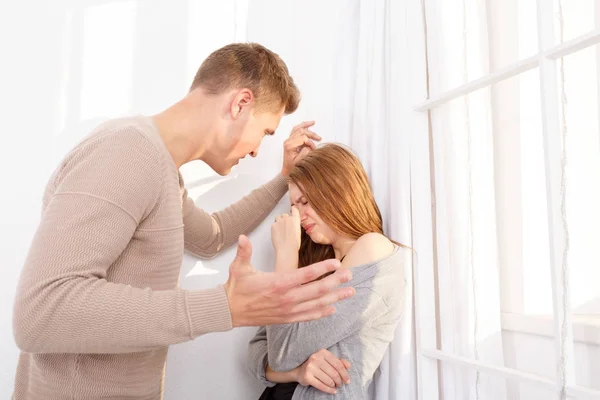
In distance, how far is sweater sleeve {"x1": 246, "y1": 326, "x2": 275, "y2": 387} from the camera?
1.50 m

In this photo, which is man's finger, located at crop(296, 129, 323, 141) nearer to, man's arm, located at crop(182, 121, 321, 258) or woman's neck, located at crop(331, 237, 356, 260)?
man's arm, located at crop(182, 121, 321, 258)

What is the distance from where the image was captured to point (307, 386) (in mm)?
1363

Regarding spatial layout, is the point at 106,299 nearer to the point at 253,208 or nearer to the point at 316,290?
the point at 316,290

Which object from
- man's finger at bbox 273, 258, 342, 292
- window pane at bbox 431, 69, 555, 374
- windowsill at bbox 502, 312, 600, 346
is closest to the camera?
man's finger at bbox 273, 258, 342, 292

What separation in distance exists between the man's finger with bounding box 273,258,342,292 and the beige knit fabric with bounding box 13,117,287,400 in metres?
0.12

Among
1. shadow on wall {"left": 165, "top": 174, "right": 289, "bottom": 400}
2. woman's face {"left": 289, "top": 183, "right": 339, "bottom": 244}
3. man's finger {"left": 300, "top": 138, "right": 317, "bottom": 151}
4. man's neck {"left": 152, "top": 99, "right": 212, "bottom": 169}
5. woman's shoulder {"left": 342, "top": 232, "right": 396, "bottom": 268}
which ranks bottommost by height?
shadow on wall {"left": 165, "top": 174, "right": 289, "bottom": 400}

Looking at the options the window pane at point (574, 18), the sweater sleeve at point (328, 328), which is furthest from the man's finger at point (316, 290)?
the window pane at point (574, 18)

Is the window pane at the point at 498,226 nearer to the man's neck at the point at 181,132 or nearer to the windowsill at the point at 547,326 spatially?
the windowsill at the point at 547,326

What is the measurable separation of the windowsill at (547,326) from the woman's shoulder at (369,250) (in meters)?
0.33

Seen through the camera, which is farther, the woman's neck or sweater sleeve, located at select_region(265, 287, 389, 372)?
the woman's neck

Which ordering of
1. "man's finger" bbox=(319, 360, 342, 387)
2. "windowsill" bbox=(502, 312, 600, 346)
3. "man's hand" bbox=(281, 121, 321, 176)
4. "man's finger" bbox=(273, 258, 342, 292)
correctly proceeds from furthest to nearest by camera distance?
"man's hand" bbox=(281, 121, 321, 176) → "man's finger" bbox=(319, 360, 342, 387) → "windowsill" bbox=(502, 312, 600, 346) → "man's finger" bbox=(273, 258, 342, 292)

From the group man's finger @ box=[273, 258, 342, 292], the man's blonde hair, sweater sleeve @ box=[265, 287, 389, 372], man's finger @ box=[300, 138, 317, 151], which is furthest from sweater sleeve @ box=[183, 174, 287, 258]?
man's finger @ box=[273, 258, 342, 292]

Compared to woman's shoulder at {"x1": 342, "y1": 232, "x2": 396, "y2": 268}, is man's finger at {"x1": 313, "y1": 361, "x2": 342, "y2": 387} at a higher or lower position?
lower

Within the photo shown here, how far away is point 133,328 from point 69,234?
0.69ft
